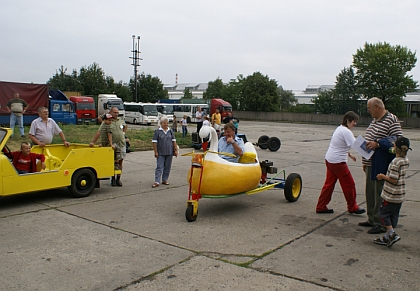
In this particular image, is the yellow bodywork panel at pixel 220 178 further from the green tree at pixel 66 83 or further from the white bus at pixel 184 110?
the green tree at pixel 66 83

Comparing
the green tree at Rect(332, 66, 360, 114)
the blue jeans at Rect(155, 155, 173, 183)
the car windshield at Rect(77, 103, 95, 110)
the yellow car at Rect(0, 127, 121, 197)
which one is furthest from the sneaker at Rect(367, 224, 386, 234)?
the green tree at Rect(332, 66, 360, 114)

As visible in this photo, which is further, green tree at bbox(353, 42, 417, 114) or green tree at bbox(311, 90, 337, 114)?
green tree at bbox(311, 90, 337, 114)

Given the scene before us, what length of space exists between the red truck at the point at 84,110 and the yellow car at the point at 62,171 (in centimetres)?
2652

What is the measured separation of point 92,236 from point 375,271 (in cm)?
361

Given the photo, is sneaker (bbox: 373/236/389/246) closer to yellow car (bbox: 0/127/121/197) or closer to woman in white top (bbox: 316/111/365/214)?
woman in white top (bbox: 316/111/365/214)

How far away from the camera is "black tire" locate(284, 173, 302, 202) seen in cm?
796

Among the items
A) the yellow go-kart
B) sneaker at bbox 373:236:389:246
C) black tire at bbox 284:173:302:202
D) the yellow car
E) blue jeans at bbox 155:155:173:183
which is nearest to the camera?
sneaker at bbox 373:236:389:246

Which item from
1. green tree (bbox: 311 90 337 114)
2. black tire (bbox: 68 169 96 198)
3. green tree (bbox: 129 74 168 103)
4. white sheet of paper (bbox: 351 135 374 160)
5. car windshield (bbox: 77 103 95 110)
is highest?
green tree (bbox: 129 74 168 103)

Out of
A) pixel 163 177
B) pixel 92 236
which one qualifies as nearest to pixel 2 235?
pixel 92 236

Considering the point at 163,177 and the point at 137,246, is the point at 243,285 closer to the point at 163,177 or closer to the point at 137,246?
the point at 137,246

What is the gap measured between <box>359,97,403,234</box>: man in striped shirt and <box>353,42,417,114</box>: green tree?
5799 cm

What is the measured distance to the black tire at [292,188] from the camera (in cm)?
796

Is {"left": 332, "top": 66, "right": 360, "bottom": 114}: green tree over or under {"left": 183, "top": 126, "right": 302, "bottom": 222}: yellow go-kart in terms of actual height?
over

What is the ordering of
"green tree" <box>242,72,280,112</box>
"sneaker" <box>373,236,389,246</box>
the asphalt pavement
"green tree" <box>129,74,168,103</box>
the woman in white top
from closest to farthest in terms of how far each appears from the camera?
1. the asphalt pavement
2. "sneaker" <box>373,236,389,246</box>
3. the woman in white top
4. "green tree" <box>129,74,168,103</box>
5. "green tree" <box>242,72,280,112</box>
